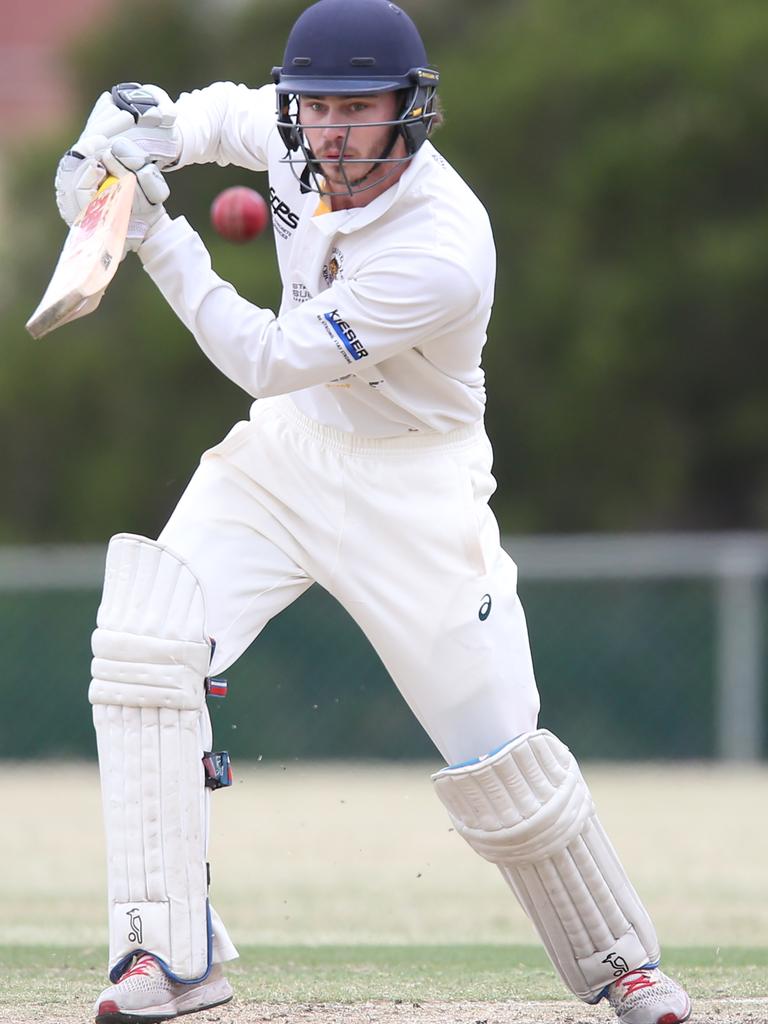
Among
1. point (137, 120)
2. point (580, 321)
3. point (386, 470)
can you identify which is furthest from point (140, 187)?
point (580, 321)

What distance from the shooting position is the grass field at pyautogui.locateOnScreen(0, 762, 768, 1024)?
13.4ft

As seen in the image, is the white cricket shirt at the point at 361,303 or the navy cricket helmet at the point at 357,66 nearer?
the white cricket shirt at the point at 361,303

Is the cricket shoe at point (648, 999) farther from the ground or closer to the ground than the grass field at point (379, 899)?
farther from the ground

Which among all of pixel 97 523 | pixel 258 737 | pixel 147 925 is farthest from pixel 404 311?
pixel 97 523

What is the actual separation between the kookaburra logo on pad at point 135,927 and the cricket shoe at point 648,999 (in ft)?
3.01

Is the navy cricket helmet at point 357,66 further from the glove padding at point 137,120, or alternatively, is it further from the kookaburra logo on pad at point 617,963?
the kookaburra logo on pad at point 617,963

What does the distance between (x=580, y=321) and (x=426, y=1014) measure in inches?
373

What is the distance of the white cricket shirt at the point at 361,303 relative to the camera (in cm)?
352

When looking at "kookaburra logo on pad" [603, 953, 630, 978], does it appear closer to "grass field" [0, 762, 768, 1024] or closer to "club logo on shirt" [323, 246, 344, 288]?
"grass field" [0, 762, 768, 1024]

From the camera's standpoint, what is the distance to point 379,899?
6.11 metres

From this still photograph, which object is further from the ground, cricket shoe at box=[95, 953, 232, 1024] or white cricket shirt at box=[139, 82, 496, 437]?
white cricket shirt at box=[139, 82, 496, 437]

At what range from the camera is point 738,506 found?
13398mm

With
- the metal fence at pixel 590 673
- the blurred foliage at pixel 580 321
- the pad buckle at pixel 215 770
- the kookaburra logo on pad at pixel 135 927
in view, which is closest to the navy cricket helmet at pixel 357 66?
the pad buckle at pixel 215 770

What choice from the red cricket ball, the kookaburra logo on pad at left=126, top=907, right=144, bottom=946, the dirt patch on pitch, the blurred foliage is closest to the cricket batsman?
the kookaburra logo on pad at left=126, top=907, right=144, bottom=946
